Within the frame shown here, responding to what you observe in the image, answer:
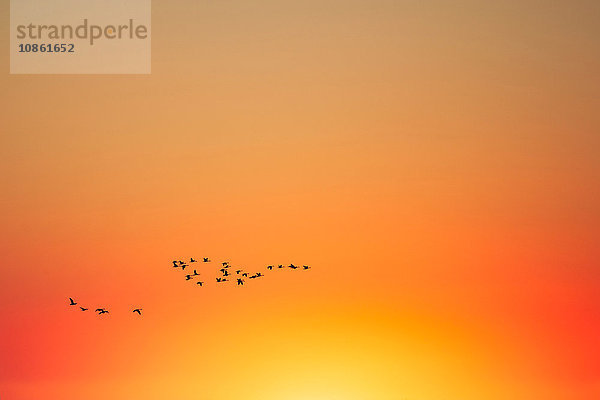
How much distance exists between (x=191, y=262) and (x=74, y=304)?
22.0 m

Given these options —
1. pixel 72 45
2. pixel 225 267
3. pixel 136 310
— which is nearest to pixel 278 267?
pixel 225 267

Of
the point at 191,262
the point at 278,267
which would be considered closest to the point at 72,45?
the point at 191,262

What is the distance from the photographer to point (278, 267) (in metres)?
139

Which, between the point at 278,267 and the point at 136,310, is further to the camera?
the point at 136,310

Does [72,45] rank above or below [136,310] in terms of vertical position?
above

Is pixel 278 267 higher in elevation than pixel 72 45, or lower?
lower

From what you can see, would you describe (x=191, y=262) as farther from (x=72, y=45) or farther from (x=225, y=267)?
(x=72, y=45)

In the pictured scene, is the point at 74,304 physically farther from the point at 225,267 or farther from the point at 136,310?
the point at 225,267

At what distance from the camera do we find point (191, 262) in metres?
136

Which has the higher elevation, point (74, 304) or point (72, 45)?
point (72, 45)

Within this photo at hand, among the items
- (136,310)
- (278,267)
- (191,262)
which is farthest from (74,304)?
(278,267)

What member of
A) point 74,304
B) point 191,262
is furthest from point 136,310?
point 191,262

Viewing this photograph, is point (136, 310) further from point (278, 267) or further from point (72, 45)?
point (72, 45)

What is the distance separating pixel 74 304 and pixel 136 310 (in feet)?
40.7
